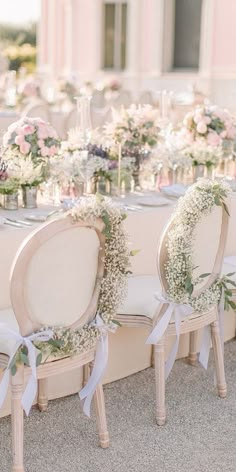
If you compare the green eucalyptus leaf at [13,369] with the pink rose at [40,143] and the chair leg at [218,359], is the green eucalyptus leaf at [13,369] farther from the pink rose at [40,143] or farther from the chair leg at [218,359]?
the pink rose at [40,143]

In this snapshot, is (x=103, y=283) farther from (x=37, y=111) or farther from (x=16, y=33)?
(x=16, y=33)

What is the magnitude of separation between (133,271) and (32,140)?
2.66 feet

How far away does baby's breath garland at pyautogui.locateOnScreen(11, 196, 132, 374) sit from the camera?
245 centimetres

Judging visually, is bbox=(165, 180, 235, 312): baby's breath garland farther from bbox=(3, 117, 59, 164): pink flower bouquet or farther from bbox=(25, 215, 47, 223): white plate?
bbox=(3, 117, 59, 164): pink flower bouquet

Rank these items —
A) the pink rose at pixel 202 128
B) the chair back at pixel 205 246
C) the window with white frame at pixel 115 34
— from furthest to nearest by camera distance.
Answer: the window with white frame at pixel 115 34
the pink rose at pixel 202 128
the chair back at pixel 205 246

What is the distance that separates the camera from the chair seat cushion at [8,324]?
2.58 m

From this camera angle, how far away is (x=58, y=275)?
2.48m

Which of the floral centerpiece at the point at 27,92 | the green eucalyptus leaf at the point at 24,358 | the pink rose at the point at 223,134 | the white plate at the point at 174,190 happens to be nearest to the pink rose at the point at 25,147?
the white plate at the point at 174,190

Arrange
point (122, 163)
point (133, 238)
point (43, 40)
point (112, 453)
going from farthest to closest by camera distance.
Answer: point (43, 40)
point (122, 163)
point (133, 238)
point (112, 453)

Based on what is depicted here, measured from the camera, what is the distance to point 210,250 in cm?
299

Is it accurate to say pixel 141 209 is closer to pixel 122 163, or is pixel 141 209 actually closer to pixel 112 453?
pixel 122 163

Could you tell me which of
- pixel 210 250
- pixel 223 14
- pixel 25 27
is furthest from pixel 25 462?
pixel 25 27

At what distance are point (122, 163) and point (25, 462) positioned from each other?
5.69ft

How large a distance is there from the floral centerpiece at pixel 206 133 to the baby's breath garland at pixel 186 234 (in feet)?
4.45
